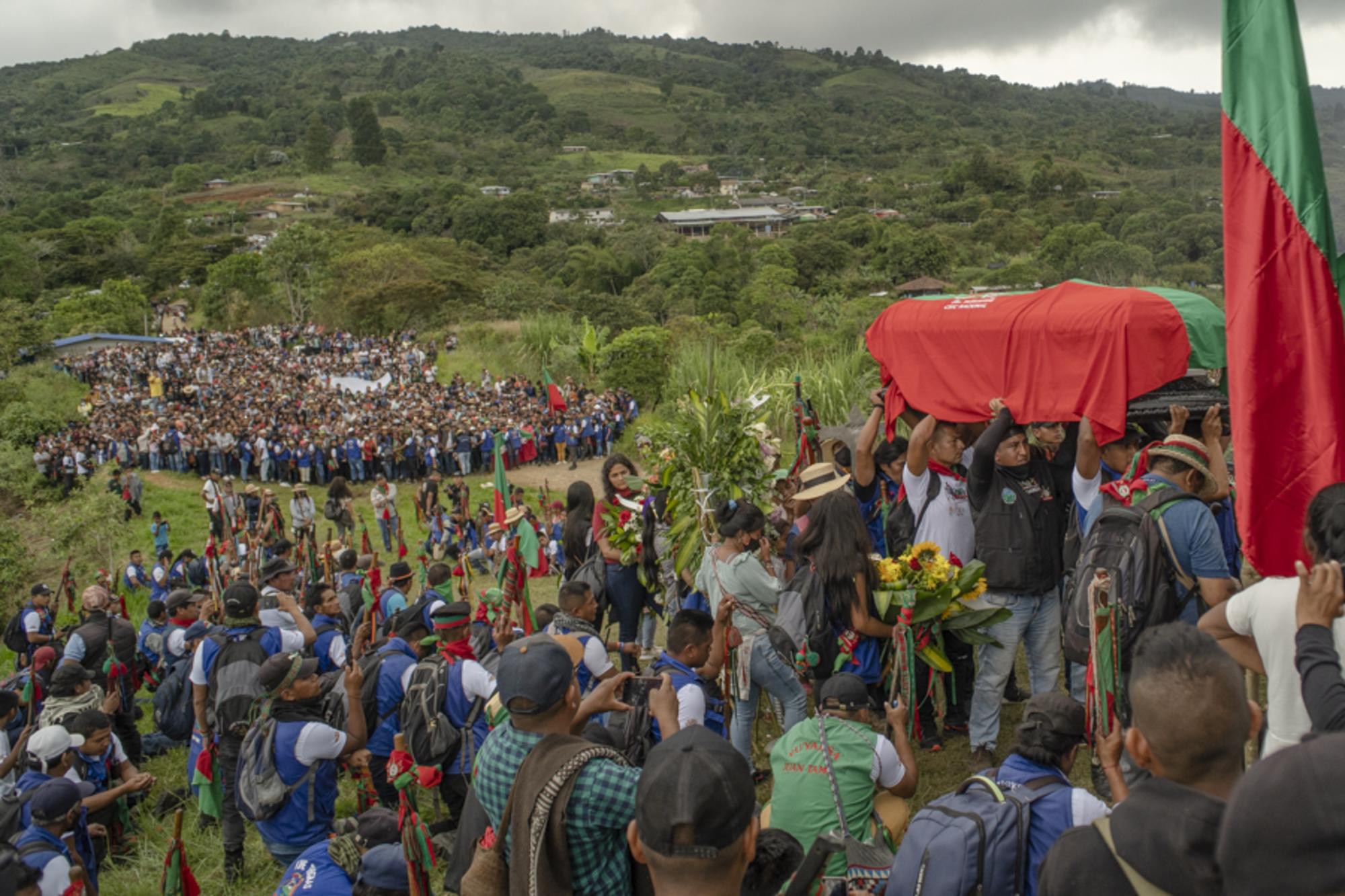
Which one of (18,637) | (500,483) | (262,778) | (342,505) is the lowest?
(342,505)

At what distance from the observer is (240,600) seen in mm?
4797

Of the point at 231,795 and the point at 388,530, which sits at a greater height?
the point at 231,795

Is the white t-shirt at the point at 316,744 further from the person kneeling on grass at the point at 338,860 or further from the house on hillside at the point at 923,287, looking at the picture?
the house on hillside at the point at 923,287

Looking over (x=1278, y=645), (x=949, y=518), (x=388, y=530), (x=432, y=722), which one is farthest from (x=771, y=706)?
(x=388, y=530)

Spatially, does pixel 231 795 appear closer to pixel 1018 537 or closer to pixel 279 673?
pixel 279 673

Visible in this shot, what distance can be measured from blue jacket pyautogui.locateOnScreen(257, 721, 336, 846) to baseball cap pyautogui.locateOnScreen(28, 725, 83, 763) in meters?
1.18

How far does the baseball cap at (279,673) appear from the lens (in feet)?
13.9

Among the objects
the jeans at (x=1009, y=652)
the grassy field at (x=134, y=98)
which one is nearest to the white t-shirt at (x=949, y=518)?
the jeans at (x=1009, y=652)

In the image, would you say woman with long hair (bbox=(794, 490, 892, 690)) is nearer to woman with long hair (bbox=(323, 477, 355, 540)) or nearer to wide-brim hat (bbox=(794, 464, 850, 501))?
wide-brim hat (bbox=(794, 464, 850, 501))

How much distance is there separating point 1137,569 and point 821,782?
5.39ft

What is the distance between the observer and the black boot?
4961 mm

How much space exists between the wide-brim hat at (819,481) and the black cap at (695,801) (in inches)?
127

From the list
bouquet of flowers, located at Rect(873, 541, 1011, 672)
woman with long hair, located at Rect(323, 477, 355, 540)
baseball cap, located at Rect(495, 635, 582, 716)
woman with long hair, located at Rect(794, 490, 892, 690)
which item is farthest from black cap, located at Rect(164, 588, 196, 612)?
woman with long hair, located at Rect(323, 477, 355, 540)

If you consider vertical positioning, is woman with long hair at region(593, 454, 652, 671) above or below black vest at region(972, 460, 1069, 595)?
below
